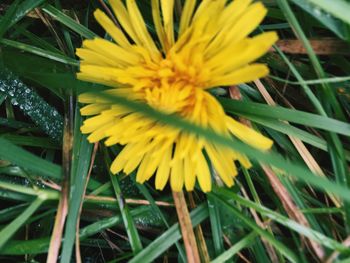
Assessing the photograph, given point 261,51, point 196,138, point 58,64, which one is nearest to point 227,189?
point 196,138

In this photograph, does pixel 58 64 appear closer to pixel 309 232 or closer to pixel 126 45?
pixel 126 45

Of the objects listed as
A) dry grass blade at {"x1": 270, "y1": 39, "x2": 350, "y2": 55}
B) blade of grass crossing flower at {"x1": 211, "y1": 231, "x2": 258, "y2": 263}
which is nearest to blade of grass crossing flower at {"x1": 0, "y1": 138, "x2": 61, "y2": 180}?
blade of grass crossing flower at {"x1": 211, "y1": 231, "x2": 258, "y2": 263}

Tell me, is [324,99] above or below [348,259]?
above

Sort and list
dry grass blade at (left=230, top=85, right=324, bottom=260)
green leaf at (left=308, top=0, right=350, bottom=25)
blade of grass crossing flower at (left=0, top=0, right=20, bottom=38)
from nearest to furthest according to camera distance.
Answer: green leaf at (left=308, top=0, right=350, bottom=25) < dry grass blade at (left=230, top=85, right=324, bottom=260) < blade of grass crossing flower at (left=0, top=0, right=20, bottom=38)

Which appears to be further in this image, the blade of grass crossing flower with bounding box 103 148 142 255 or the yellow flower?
the blade of grass crossing flower with bounding box 103 148 142 255

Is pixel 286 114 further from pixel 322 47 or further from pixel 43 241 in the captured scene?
pixel 43 241

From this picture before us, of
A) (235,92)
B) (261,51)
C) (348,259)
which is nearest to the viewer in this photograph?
(261,51)

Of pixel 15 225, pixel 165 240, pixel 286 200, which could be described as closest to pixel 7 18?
pixel 15 225

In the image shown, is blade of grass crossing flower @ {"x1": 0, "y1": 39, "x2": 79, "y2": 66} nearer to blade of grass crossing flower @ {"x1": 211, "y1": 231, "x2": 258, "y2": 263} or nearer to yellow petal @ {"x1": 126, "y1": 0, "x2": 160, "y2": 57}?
yellow petal @ {"x1": 126, "y1": 0, "x2": 160, "y2": 57}
